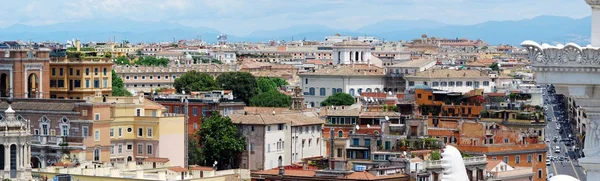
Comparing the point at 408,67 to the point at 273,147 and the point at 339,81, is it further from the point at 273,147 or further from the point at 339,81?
the point at 273,147

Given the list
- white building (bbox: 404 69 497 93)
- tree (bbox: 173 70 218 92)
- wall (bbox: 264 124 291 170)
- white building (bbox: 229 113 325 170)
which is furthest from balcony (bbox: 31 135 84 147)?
white building (bbox: 404 69 497 93)

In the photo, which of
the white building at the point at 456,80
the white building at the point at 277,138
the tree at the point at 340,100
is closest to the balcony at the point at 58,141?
the white building at the point at 277,138

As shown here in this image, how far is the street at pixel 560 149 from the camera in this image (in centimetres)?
6058

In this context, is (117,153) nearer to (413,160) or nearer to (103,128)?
(103,128)

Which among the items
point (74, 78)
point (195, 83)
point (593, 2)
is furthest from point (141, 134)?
point (593, 2)

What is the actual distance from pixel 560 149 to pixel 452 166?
67277 millimetres

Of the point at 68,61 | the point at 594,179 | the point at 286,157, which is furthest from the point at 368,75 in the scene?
the point at 594,179

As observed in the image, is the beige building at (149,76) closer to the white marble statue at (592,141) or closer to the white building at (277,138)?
the white building at (277,138)

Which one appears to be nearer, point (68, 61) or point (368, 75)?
point (68, 61)

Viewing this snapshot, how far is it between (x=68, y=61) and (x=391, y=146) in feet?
65.9

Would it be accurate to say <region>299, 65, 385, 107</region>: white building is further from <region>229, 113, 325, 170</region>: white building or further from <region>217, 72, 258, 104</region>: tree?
<region>229, 113, 325, 170</region>: white building

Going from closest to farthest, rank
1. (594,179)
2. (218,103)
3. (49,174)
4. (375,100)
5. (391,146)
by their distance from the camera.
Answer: (594,179) < (49,174) < (391,146) < (218,103) < (375,100)

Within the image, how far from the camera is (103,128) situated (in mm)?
52031

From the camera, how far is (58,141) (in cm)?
5147
